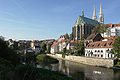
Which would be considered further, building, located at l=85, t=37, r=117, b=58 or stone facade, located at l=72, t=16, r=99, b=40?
stone facade, located at l=72, t=16, r=99, b=40

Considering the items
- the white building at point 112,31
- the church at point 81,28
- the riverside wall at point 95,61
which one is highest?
the church at point 81,28

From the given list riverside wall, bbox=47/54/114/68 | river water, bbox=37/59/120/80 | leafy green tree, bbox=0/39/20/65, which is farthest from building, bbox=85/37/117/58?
leafy green tree, bbox=0/39/20/65

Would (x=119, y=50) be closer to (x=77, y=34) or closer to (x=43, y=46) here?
(x=77, y=34)

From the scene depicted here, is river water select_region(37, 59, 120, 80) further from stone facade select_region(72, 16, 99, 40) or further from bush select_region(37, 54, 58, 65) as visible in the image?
stone facade select_region(72, 16, 99, 40)

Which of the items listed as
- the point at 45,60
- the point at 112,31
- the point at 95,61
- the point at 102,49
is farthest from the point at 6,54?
the point at 112,31

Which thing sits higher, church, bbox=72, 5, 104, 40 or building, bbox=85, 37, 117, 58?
church, bbox=72, 5, 104, 40

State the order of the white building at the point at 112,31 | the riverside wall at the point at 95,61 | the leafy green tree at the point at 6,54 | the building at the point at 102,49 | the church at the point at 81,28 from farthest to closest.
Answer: the church at the point at 81,28 → the white building at the point at 112,31 → the building at the point at 102,49 → the riverside wall at the point at 95,61 → the leafy green tree at the point at 6,54

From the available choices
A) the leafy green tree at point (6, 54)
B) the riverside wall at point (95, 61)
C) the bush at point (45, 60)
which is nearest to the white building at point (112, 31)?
the riverside wall at point (95, 61)

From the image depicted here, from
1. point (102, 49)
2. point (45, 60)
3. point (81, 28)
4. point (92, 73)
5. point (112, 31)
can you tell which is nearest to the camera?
point (92, 73)

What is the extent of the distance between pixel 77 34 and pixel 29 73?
105 m

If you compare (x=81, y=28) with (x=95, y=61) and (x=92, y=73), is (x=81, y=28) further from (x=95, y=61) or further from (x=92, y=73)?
(x=92, y=73)

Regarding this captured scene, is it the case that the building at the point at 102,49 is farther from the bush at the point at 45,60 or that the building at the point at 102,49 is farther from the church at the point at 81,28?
the church at the point at 81,28

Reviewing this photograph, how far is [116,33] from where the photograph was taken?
285 feet

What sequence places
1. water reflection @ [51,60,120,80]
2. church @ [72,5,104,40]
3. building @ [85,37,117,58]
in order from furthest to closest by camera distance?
church @ [72,5,104,40] < building @ [85,37,117,58] < water reflection @ [51,60,120,80]
